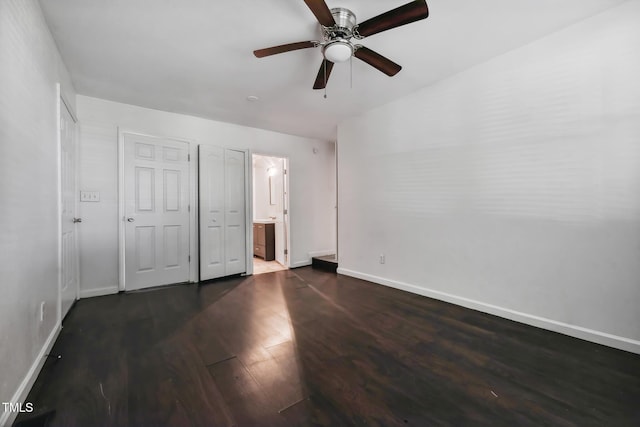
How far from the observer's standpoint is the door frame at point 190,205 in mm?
3357

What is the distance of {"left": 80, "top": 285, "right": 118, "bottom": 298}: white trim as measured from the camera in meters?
3.17

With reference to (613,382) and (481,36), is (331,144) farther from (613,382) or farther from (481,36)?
(613,382)

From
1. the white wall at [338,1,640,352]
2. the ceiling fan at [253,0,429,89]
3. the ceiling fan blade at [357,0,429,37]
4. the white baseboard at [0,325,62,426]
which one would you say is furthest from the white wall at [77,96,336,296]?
the ceiling fan blade at [357,0,429,37]

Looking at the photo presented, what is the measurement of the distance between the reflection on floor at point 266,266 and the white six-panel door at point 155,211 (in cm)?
121

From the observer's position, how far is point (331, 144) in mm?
5418

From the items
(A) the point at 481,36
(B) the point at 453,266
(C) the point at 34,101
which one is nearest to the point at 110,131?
(C) the point at 34,101

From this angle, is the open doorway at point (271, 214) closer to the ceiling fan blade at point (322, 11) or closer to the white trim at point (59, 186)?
the white trim at point (59, 186)

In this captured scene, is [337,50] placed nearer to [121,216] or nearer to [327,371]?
[327,371]

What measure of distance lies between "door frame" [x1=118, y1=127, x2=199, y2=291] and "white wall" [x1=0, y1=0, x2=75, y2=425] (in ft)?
4.09

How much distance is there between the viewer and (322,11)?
161 centimetres

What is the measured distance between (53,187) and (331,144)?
167 inches

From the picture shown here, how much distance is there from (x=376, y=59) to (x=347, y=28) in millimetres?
Result: 377

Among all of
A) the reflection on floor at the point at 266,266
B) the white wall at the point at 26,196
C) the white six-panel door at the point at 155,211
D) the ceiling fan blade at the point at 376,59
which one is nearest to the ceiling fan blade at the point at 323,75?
the ceiling fan blade at the point at 376,59

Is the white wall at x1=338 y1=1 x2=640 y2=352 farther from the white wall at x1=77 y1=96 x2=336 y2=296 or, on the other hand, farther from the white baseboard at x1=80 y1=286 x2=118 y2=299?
the white baseboard at x1=80 y1=286 x2=118 y2=299
